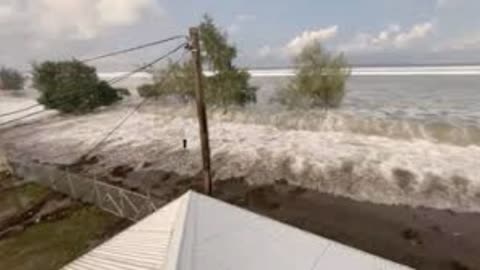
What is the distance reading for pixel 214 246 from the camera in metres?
8.05

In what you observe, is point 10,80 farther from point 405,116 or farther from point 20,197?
point 405,116

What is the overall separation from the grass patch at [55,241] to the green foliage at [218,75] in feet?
53.3

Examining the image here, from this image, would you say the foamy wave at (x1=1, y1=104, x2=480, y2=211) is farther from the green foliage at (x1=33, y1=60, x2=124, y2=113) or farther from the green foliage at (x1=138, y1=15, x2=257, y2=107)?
the green foliage at (x1=33, y1=60, x2=124, y2=113)

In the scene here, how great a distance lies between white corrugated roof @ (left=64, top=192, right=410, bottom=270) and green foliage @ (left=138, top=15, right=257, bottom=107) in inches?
896

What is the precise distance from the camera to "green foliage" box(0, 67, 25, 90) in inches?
3623

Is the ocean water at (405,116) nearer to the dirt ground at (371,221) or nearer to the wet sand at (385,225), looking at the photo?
the dirt ground at (371,221)

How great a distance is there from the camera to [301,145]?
27156 millimetres

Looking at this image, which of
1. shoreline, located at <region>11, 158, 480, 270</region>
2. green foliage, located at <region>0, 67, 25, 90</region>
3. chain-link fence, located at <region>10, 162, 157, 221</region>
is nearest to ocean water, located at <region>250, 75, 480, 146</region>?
shoreline, located at <region>11, 158, 480, 270</region>

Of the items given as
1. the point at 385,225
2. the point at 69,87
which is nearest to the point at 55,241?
the point at 385,225

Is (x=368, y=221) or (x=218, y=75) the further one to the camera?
(x=218, y=75)

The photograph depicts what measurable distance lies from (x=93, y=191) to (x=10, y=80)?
3516 inches

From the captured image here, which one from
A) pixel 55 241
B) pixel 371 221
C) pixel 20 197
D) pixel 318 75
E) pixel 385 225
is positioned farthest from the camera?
pixel 318 75

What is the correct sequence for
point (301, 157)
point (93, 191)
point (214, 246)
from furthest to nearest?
point (301, 157) < point (93, 191) < point (214, 246)

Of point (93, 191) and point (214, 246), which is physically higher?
point (214, 246)
